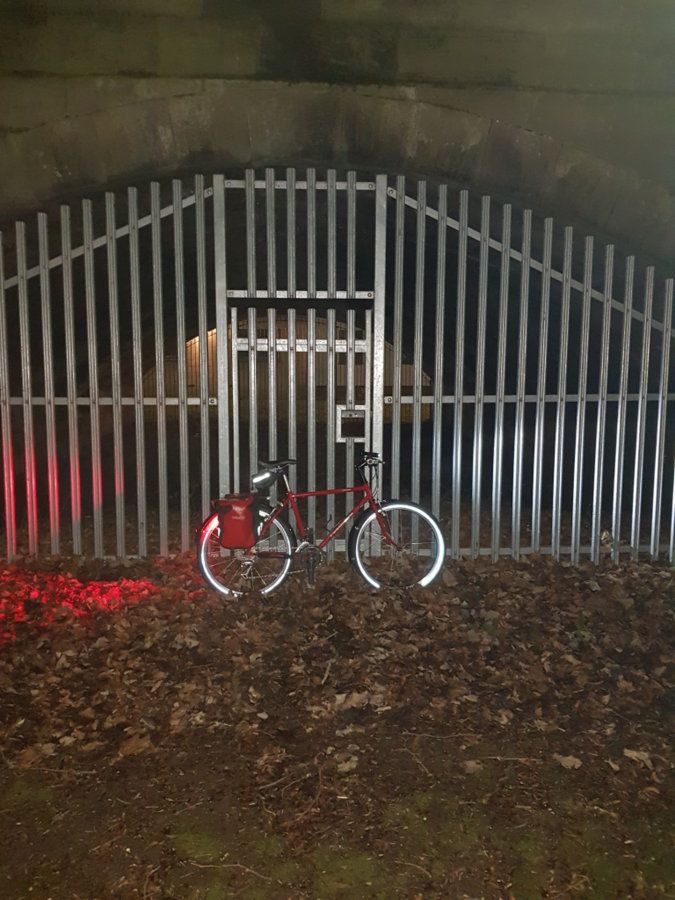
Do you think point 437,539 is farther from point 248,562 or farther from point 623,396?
point 623,396

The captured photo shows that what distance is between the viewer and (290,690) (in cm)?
432

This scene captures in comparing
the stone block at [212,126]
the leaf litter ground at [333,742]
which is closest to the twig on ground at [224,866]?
the leaf litter ground at [333,742]

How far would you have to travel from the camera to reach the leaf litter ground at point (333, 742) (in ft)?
9.35

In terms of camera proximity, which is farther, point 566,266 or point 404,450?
point 404,450

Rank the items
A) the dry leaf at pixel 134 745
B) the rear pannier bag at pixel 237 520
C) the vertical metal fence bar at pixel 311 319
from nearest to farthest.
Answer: the dry leaf at pixel 134 745 < the rear pannier bag at pixel 237 520 < the vertical metal fence bar at pixel 311 319

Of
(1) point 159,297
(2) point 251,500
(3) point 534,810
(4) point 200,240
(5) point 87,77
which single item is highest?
(5) point 87,77

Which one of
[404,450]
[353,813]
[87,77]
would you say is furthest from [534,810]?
[404,450]

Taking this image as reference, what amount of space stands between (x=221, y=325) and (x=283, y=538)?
1.95m

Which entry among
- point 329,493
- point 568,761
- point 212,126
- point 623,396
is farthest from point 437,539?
point 212,126

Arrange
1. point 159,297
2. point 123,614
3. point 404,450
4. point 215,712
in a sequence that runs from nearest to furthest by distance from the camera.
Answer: point 215,712 < point 123,614 < point 159,297 < point 404,450

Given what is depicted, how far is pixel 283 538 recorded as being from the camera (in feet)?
19.9

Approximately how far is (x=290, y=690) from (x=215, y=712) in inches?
19.0

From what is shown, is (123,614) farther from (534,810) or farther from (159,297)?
(534,810)

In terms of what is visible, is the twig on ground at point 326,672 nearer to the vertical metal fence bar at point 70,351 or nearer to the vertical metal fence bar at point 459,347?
the vertical metal fence bar at point 459,347
